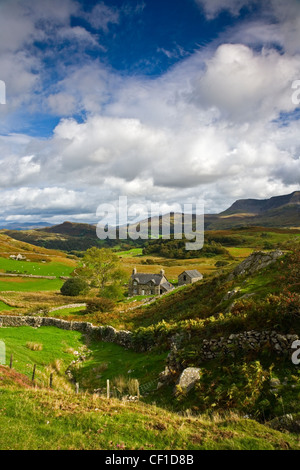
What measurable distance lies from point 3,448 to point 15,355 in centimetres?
1428

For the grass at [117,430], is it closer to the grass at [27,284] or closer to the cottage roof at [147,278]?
the cottage roof at [147,278]

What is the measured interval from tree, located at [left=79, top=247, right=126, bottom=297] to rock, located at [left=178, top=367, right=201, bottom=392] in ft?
168

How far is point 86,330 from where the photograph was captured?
104 ft

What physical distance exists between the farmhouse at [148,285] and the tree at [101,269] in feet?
32.4

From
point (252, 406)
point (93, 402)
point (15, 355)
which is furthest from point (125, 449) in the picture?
point (15, 355)

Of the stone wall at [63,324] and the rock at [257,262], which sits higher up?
the rock at [257,262]

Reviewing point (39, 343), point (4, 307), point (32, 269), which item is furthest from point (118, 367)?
point (32, 269)

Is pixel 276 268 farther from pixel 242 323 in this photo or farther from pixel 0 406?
pixel 0 406

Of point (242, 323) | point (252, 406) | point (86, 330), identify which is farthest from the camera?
point (86, 330)

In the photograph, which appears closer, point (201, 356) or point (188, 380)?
point (188, 380)

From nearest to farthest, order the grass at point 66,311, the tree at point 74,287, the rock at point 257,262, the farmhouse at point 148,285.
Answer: the rock at point 257,262
the grass at point 66,311
the tree at point 74,287
the farmhouse at point 148,285

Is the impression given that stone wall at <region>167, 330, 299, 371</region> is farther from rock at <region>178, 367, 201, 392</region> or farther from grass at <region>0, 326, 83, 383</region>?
grass at <region>0, 326, 83, 383</region>

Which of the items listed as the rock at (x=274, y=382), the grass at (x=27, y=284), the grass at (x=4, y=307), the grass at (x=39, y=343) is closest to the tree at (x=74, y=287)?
the grass at (x=27, y=284)

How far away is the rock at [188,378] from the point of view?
12.6m
